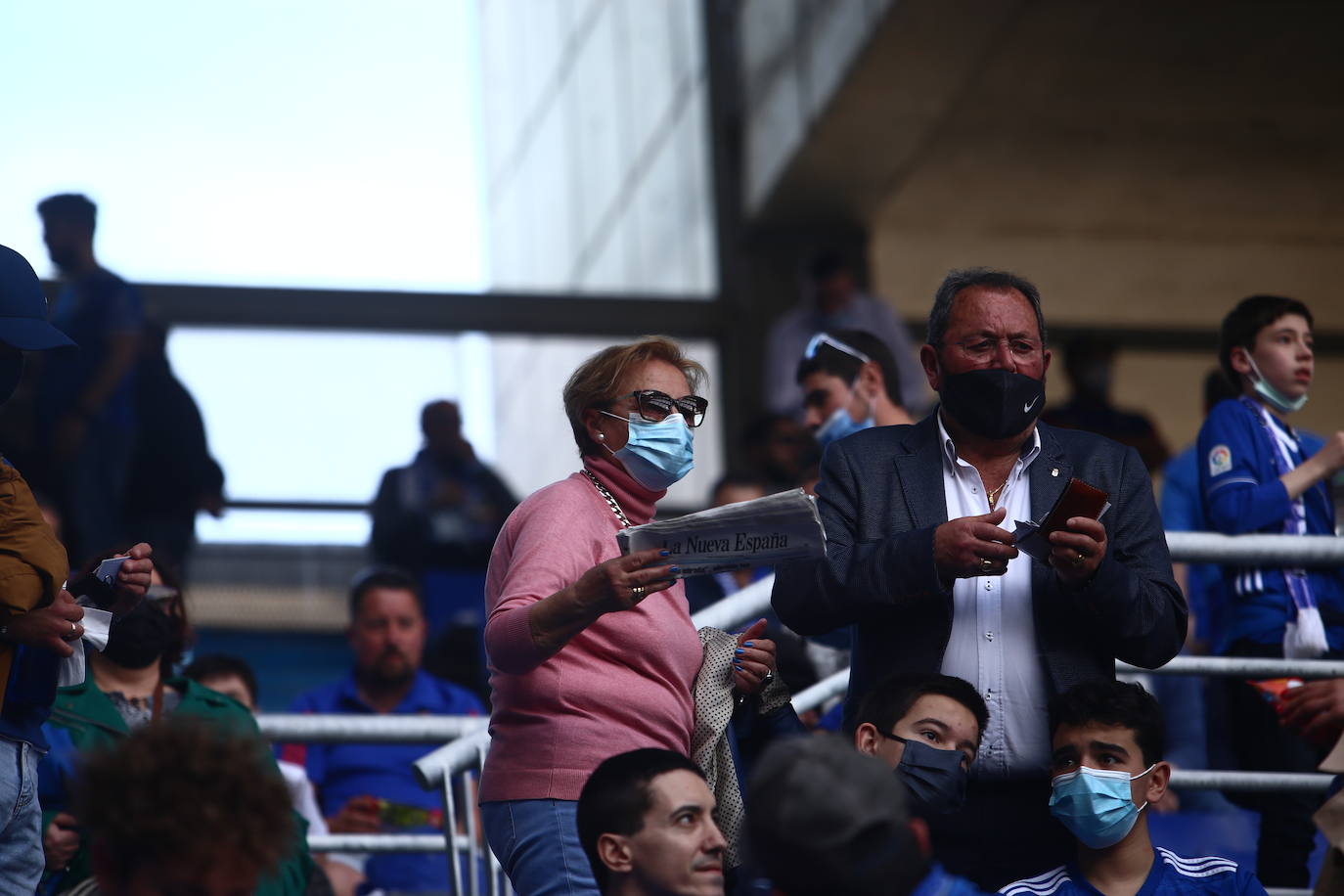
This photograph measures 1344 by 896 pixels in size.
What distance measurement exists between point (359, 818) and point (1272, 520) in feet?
10.3

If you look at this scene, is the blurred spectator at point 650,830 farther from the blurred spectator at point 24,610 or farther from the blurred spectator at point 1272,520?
the blurred spectator at point 1272,520

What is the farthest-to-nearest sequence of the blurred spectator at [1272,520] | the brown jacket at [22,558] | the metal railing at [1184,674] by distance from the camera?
the blurred spectator at [1272,520] → the metal railing at [1184,674] → the brown jacket at [22,558]

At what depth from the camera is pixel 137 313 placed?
888 centimetres

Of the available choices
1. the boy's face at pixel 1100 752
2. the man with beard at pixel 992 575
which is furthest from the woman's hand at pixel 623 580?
the boy's face at pixel 1100 752

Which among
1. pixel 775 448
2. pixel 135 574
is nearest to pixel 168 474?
pixel 775 448

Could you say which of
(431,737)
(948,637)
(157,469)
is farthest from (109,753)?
(157,469)

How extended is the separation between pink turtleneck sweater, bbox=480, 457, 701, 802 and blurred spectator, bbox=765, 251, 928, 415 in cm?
617

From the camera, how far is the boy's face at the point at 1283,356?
571 centimetres

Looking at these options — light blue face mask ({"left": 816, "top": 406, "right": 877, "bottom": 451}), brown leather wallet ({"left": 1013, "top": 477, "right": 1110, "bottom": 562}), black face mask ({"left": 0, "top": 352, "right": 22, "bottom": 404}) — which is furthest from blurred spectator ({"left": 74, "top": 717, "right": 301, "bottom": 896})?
light blue face mask ({"left": 816, "top": 406, "right": 877, "bottom": 451})

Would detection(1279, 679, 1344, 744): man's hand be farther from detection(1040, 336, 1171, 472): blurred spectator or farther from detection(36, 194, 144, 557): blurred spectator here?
detection(36, 194, 144, 557): blurred spectator

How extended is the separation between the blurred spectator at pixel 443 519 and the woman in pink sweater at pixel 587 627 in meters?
5.35

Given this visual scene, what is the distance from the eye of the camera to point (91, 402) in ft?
29.4

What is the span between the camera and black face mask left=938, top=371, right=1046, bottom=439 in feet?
13.7

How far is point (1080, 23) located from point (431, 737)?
6475mm
